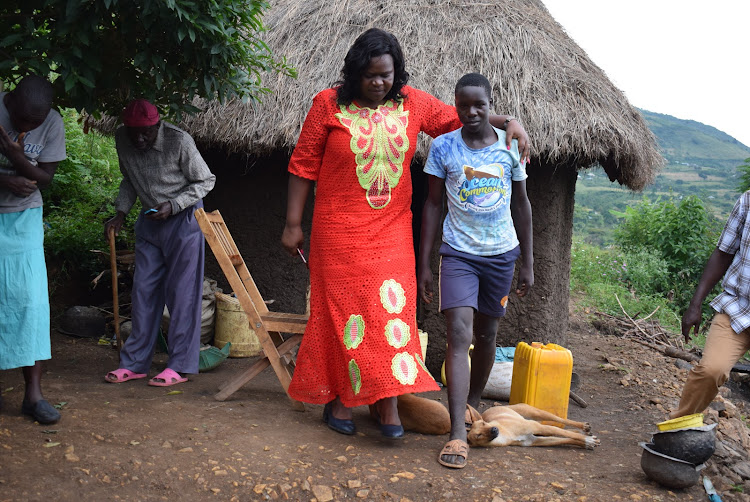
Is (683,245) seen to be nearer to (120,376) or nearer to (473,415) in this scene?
(473,415)

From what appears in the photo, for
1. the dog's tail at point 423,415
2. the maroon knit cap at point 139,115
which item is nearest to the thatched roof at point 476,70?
the maroon knit cap at point 139,115

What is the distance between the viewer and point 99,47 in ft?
12.2

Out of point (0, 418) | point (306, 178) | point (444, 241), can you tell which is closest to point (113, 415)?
point (0, 418)

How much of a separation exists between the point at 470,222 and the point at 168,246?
6.51ft

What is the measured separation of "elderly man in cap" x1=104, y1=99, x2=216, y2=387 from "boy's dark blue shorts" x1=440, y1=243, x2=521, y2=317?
5.67ft

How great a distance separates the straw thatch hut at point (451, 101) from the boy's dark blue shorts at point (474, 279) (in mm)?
1766

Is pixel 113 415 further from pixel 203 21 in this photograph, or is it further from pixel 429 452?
pixel 203 21

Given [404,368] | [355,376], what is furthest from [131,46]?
[404,368]

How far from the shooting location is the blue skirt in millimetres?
3221

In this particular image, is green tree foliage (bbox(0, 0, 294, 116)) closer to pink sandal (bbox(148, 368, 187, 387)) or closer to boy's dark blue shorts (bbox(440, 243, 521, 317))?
pink sandal (bbox(148, 368, 187, 387))

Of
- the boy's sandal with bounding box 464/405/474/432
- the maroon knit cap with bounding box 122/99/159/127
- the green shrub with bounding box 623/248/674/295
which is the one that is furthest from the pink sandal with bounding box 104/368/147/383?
the green shrub with bounding box 623/248/674/295

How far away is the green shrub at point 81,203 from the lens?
20.6ft

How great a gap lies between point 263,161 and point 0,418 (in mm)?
3050

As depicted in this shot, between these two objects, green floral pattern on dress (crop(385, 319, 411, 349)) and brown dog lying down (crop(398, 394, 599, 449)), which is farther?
brown dog lying down (crop(398, 394, 599, 449))
